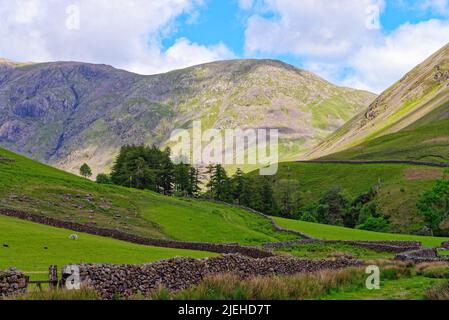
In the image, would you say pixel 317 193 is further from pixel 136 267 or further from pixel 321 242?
pixel 136 267

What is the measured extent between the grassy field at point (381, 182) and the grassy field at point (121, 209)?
34.7 m

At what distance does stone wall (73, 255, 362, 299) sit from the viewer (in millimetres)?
20172

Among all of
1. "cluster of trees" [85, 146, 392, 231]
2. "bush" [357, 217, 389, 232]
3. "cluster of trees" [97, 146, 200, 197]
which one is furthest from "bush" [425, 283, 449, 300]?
"cluster of trees" [97, 146, 200, 197]

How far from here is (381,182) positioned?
129 meters

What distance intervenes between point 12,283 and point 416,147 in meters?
167

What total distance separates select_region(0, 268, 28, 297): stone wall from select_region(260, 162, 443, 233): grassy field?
285 feet

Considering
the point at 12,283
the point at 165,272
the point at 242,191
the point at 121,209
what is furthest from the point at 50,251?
the point at 242,191

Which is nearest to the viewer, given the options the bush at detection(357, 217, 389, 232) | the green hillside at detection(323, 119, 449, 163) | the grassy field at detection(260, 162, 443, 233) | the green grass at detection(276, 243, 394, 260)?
the green grass at detection(276, 243, 394, 260)

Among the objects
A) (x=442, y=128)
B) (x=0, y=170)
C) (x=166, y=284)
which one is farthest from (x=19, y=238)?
(x=442, y=128)

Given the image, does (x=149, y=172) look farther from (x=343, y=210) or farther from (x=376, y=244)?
(x=376, y=244)

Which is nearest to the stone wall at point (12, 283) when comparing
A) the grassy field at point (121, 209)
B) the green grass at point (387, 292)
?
the green grass at point (387, 292)

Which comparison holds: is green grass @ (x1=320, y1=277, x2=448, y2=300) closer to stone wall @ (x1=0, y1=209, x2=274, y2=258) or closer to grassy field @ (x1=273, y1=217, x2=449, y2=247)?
stone wall @ (x1=0, y1=209, x2=274, y2=258)

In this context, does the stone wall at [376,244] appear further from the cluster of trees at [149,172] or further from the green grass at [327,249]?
the cluster of trees at [149,172]

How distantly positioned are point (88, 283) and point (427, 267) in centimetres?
2393
